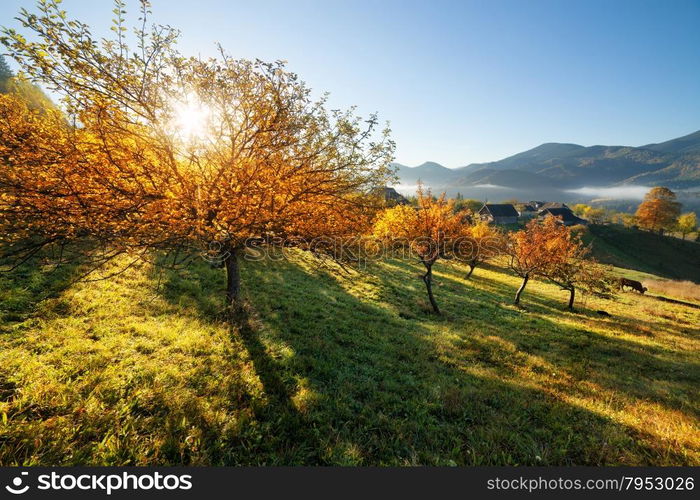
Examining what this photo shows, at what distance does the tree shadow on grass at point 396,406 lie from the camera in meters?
5.81

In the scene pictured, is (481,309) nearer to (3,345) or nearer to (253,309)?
(253,309)

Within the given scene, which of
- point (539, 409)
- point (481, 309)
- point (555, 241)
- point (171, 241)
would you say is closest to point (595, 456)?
point (539, 409)

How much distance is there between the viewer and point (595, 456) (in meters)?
6.11

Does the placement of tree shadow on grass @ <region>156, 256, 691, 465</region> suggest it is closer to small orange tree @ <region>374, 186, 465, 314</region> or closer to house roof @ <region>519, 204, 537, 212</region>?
small orange tree @ <region>374, 186, 465, 314</region>

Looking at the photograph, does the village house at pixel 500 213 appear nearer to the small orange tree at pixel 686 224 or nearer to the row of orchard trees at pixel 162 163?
the small orange tree at pixel 686 224

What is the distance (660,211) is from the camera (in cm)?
8819

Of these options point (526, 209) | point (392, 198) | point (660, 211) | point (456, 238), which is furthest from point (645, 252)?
point (392, 198)

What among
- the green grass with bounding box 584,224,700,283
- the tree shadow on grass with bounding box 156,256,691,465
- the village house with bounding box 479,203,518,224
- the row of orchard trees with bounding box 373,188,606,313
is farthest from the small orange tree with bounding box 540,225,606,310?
the village house with bounding box 479,203,518,224

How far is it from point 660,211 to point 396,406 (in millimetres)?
129236

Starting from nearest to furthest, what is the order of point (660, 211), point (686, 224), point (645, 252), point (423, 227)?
point (423, 227)
point (645, 252)
point (660, 211)
point (686, 224)

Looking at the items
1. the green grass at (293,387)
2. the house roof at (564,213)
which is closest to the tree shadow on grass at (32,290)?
the green grass at (293,387)

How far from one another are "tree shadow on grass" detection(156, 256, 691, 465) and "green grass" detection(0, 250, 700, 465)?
43 mm

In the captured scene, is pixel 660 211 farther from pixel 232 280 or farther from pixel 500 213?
pixel 232 280

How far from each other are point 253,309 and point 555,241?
84.3 ft
